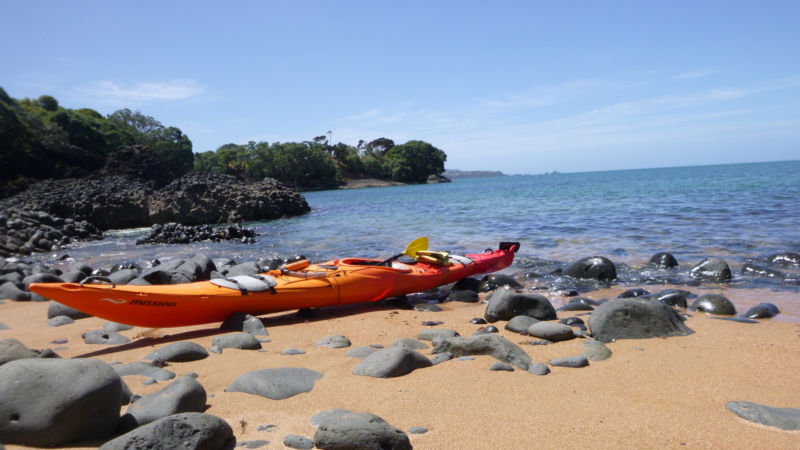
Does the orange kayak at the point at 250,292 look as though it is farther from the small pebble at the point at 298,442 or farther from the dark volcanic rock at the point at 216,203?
the dark volcanic rock at the point at 216,203

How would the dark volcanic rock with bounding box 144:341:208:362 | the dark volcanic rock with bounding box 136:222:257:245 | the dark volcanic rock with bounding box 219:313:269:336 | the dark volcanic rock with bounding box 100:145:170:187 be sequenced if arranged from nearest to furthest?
the dark volcanic rock with bounding box 144:341:208:362 < the dark volcanic rock with bounding box 219:313:269:336 < the dark volcanic rock with bounding box 136:222:257:245 < the dark volcanic rock with bounding box 100:145:170:187

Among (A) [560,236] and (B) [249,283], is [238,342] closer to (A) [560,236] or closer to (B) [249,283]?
(B) [249,283]

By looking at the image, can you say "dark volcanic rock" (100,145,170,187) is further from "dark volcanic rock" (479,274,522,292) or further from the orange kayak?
"dark volcanic rock" (479,274,522,292)

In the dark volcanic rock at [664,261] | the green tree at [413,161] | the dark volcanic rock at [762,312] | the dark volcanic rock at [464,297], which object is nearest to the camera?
the dark volcanic rock at [762,312]

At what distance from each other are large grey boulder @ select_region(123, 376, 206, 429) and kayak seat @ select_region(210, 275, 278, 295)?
2586mm

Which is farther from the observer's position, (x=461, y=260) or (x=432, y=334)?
(x=461, y=260)

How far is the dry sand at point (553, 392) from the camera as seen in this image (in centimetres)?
268

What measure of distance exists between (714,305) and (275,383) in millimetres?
5111

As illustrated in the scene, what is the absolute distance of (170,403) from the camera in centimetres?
284

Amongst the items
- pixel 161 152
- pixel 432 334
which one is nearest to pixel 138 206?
pixel 432 334

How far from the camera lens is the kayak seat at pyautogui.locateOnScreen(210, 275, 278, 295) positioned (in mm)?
5629

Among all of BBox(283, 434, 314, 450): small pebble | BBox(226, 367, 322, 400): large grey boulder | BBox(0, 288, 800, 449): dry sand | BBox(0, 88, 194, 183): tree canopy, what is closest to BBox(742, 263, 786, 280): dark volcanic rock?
BBox(0, 288, 800, 449): dry sand

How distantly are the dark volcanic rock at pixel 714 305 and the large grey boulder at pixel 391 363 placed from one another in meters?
3.79

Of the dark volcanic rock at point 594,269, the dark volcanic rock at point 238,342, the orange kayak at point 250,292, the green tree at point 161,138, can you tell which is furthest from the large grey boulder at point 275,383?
the green tree at point 161,138
